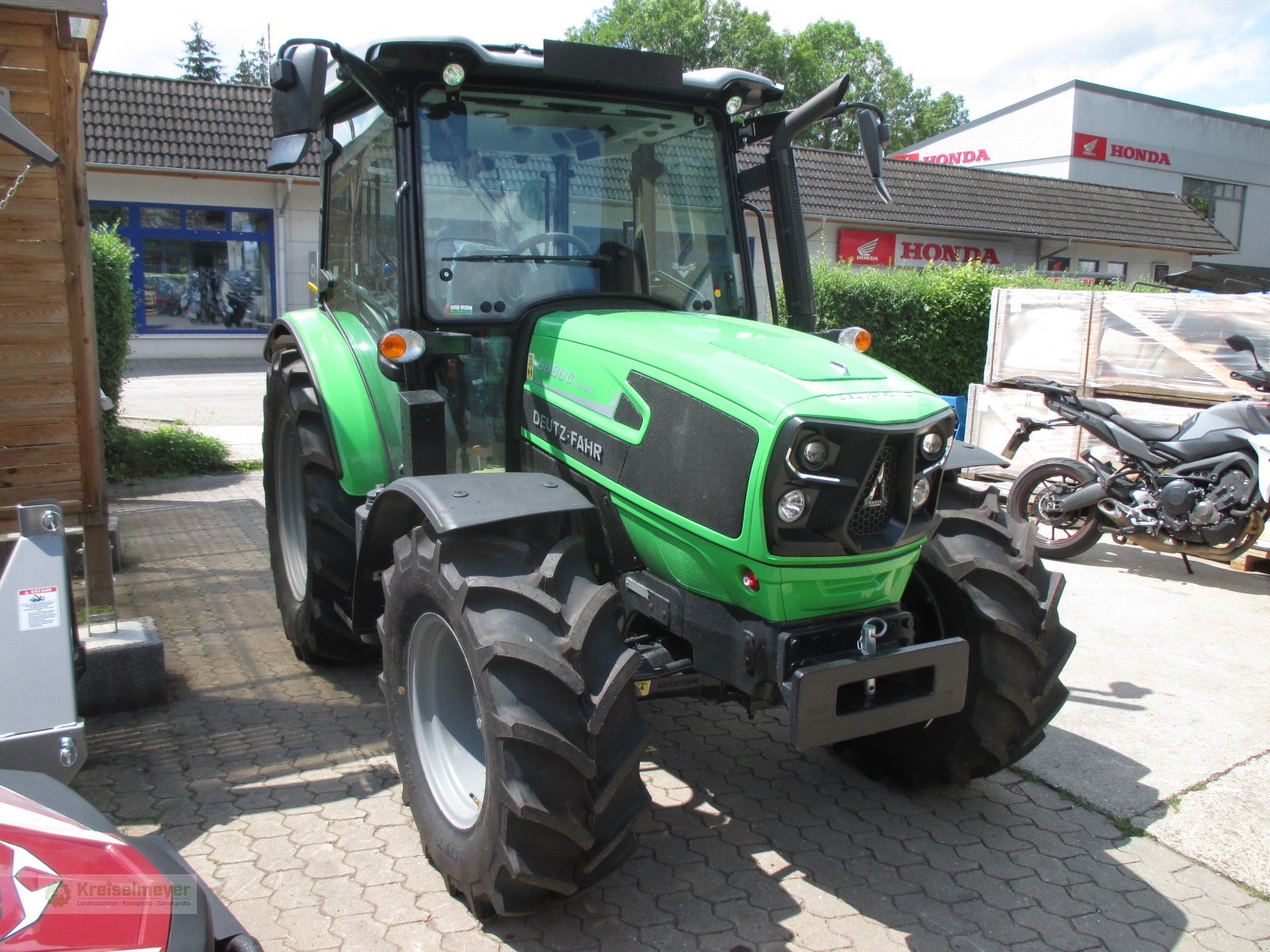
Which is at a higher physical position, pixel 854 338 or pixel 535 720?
pixel 854 338

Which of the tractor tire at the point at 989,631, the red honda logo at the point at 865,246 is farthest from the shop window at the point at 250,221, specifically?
the tractor tire at the point at 989,631

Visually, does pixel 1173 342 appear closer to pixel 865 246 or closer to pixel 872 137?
pixel 872 137

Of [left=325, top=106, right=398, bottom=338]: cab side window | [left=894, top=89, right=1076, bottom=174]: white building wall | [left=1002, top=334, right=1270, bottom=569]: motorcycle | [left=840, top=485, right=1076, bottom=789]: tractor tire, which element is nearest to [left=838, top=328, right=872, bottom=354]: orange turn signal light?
[left=840, top=485, right=1076, bottom=789]: tractor tire

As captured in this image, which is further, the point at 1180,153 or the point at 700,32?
the point at 700,32

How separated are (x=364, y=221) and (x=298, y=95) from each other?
1.13 metres

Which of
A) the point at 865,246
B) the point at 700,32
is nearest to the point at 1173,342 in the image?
the point at 865,246

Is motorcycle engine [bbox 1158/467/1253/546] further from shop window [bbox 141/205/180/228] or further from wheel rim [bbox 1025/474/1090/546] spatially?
shop window [bbox 141/205/180/228]

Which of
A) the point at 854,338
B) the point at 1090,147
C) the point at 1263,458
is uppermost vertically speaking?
the point at 1090,147

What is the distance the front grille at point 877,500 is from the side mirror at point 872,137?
131cm

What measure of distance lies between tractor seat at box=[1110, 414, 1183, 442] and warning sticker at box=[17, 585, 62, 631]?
6.17 m

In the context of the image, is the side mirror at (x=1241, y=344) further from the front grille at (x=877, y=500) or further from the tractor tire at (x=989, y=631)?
the front grille at (x=877, y=500)

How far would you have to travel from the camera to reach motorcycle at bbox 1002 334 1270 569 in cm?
608

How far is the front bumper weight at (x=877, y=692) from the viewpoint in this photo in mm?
2541

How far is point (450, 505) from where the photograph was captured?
109 inches
